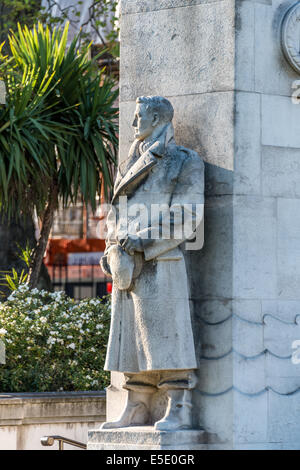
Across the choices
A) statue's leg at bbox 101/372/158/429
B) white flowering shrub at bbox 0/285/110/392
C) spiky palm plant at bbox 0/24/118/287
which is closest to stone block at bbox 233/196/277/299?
statue's leg at bbox 101/372/158/429

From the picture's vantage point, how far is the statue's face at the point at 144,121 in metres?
7.14

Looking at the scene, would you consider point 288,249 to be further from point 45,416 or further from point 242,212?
point 45,416

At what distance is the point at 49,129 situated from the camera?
12570 mm

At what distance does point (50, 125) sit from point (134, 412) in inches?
249

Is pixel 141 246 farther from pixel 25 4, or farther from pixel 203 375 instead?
pixel 25 4

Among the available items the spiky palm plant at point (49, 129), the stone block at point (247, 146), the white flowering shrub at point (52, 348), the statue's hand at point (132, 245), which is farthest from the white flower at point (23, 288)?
the stone block at point (247, 146)

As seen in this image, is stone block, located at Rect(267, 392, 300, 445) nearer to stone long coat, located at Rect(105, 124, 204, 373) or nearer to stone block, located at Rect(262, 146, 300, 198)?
stone long coat, located at Rect(105, 124, 204, 373)

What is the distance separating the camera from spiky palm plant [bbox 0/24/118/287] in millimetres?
12438

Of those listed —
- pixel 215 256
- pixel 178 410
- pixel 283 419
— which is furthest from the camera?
pixel 215 256

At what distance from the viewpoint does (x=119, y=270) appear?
6.97 m

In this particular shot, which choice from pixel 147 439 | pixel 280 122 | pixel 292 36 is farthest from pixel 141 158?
pixel 147 439

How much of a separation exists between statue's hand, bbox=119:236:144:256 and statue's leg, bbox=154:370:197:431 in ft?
2.66

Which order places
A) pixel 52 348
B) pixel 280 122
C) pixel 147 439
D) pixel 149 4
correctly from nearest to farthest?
pixel 147 439, pixel 280 122, pixel 149 4, pixel 52 348

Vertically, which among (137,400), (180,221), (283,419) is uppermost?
(180,221)
